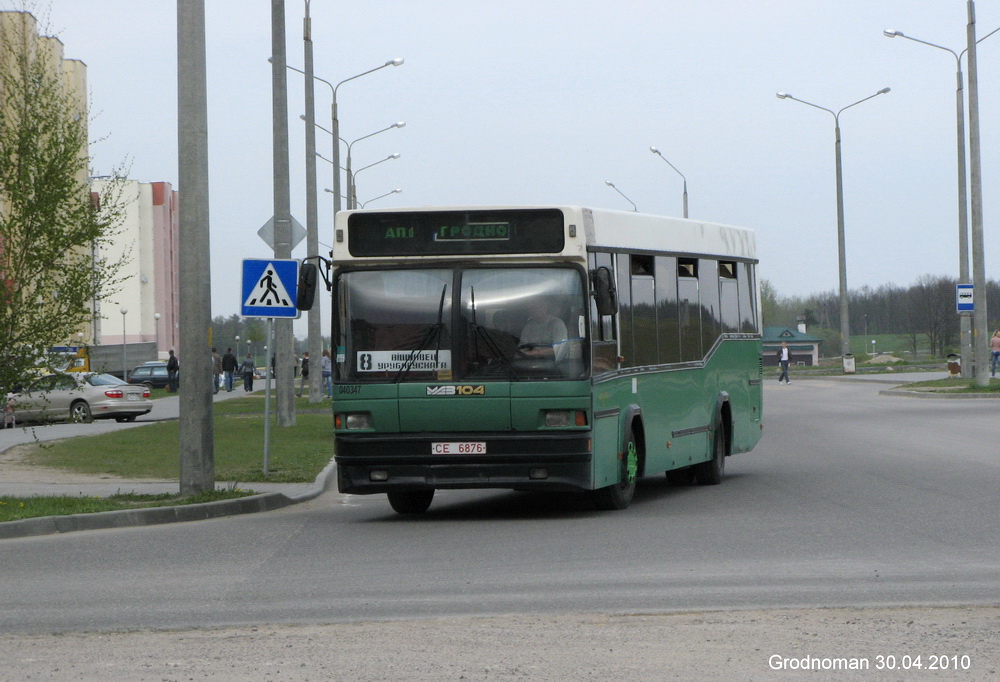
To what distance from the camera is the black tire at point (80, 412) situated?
40.8 metres

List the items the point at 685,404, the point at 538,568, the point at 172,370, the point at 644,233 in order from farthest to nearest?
the point at 172,370, the point at 685,404, the point at 644,233, the point at 538,568

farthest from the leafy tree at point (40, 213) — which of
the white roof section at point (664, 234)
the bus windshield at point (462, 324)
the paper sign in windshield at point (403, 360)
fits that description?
the white roof section at point (664, 234)

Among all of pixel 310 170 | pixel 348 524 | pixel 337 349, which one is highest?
pixel 310 170

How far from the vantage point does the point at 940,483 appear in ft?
55.9

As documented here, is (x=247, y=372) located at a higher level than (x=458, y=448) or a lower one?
higher

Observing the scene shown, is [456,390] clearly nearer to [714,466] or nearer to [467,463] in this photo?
[467,463]

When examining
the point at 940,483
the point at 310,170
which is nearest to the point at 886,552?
the point at 940,483

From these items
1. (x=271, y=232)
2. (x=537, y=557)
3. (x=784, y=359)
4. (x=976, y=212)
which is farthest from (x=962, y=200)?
(x=537, y=557)

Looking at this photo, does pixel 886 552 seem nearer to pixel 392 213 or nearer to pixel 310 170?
pixel 392 213

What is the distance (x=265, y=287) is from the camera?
62.2 feet

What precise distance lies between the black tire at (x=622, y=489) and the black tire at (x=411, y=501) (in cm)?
172

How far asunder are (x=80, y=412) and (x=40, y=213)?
25.9 meters

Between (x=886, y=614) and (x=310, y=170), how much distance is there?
1238 inches

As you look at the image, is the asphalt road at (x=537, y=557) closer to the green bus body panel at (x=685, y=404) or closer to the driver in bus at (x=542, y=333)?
the green bus body panel at (x=685, y=404)
